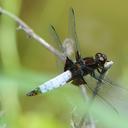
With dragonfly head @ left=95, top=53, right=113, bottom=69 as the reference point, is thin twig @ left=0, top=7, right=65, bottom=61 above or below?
above

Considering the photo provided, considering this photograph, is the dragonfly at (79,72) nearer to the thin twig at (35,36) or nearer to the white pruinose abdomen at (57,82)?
the white pruinose abdomen at (57,82)

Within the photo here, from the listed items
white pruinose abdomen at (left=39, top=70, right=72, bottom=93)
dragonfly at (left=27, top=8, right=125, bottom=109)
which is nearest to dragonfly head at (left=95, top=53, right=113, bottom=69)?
dragonfly at (left=27, top=8, right=125, bottom=109)

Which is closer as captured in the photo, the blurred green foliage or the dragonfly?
the dragonfly

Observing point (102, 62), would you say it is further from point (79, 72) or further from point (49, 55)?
point (49, 55)

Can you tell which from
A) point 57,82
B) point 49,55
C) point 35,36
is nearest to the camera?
point 57,82

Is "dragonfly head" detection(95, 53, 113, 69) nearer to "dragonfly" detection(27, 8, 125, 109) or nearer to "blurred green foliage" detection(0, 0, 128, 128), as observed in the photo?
"dragonfly" detection(27, 8, 125, 109)

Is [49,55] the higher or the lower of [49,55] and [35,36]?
the higher

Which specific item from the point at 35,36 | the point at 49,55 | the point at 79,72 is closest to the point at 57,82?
the point at 79,72

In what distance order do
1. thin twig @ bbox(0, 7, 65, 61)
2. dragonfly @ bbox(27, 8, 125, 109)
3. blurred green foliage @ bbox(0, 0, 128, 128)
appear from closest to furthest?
dragonfly @ bbox(27, 8, 125, 109) → thin twig @ bbox(0, 7, 65, 61) → blurred green foliage @ bbox(0, 0, 128, 128)

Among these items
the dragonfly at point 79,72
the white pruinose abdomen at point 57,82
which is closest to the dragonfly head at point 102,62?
the dragonfly at point 79,72

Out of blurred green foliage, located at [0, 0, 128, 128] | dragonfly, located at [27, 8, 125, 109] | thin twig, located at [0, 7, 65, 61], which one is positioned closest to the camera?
dragonfly, located at [27, 8, 125, 109]
